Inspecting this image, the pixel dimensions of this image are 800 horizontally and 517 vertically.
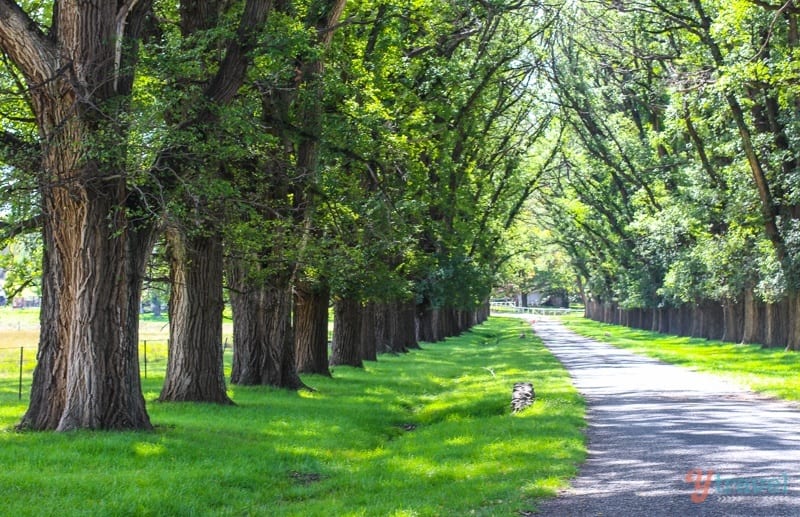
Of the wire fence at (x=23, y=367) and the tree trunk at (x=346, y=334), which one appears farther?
the tree trunk at (x=346, y=334)

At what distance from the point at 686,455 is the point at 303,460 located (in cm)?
456

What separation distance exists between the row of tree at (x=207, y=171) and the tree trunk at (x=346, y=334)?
0.06 meters

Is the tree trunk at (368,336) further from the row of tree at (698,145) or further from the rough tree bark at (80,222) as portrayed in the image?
the rough tree bark at (80,222)

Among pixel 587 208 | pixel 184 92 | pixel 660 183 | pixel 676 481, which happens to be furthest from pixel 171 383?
pixel 587 208

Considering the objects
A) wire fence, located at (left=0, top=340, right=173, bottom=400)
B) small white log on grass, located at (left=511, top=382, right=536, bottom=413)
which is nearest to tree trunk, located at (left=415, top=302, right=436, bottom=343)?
wire fence, located at (left=0, top=340, right=173, bottom=400)

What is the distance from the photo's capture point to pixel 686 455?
12016 mm

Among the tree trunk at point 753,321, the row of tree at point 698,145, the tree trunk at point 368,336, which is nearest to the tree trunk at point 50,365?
the row of tree at point 698,145

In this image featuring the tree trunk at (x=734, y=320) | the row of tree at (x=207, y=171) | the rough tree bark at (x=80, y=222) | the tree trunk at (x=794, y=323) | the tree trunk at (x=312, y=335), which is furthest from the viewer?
the tree trunk at (x=734, y=320)

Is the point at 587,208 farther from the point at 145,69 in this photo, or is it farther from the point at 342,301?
the point at 145,69

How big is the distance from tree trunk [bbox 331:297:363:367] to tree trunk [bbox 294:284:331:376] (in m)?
3.80

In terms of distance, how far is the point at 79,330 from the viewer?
1413 centimetres

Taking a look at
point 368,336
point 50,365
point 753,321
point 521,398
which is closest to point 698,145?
point 753,321

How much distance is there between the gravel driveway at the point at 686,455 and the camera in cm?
903

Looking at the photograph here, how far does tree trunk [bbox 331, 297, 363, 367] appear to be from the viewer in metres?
31.4
